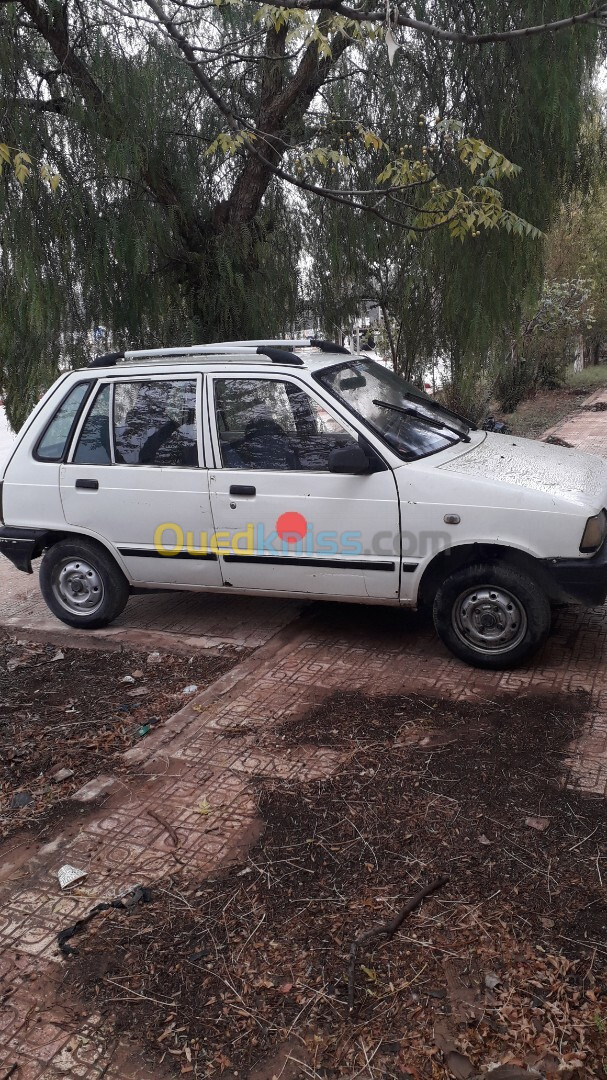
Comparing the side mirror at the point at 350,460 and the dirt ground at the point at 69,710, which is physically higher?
the side mirror at the point at 350,460

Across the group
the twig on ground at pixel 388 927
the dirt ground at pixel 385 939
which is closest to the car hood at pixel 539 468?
the dirt ground at pixel 385 939

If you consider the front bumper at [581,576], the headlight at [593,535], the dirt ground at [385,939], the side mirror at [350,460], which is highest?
the side mirror at [350,460]

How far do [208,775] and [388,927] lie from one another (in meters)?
1.38

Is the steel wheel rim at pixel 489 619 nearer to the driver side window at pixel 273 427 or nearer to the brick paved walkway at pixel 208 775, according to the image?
the brick paved walkway at pixel 208 775

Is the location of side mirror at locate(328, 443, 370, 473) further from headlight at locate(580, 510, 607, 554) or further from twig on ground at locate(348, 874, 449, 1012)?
twig on ground at locate(348, 874, 449, 1012)

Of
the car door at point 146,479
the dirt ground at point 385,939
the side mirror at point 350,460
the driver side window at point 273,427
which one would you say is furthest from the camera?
the car door at point 146,479

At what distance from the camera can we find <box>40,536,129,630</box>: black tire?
19.9 ft

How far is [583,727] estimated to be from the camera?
14.5ft

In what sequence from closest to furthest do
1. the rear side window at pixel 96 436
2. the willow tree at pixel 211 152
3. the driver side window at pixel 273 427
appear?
the driver side window at pixel 273 427, the rear side window at pixel 96 436, the willow tree at pixel 211 152

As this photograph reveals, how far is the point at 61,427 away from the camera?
6031 millimetres

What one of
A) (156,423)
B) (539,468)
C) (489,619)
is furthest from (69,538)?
(539,468)

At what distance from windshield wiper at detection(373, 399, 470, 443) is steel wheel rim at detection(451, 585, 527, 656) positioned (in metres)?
1.27

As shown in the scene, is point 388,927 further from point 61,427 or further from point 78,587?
point 61,427

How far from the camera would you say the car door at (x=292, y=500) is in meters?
5.22
